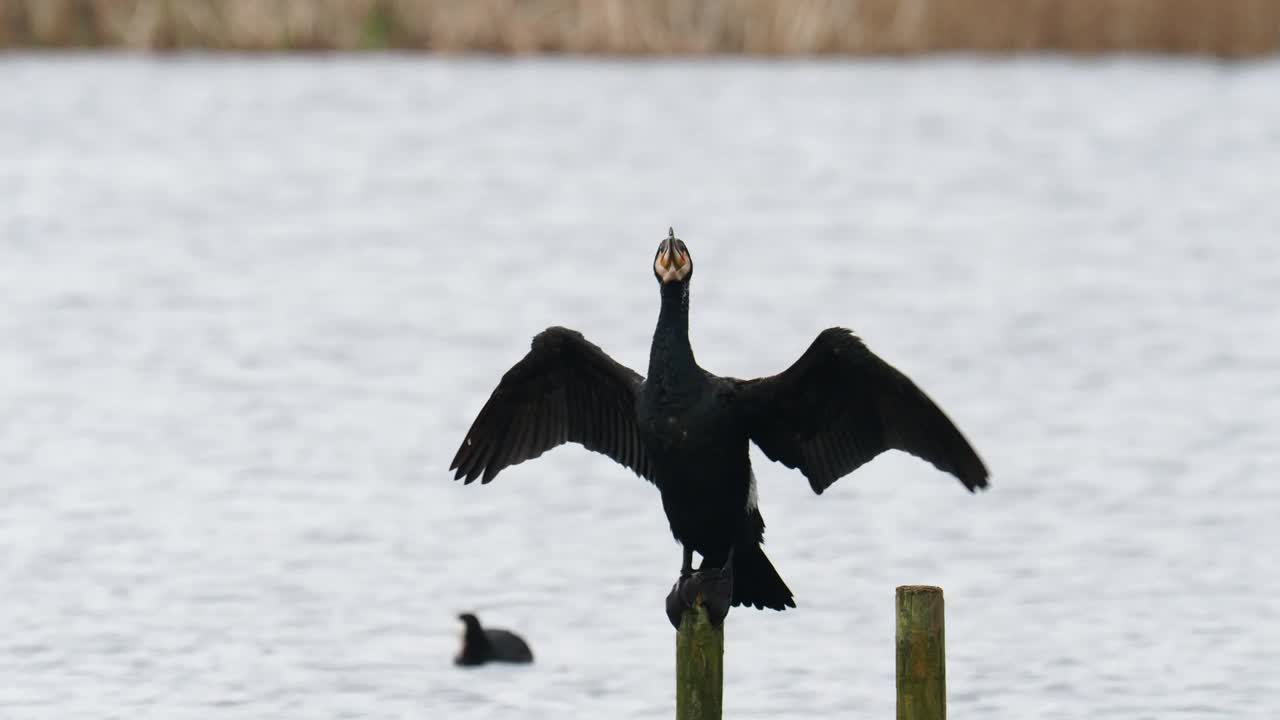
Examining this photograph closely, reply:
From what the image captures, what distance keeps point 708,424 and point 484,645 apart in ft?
11.0

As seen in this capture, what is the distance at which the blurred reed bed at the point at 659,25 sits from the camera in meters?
31.8

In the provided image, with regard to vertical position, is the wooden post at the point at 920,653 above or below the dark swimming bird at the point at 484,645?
below

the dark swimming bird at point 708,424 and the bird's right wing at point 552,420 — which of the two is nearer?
the dark swimming bird at point 708,424

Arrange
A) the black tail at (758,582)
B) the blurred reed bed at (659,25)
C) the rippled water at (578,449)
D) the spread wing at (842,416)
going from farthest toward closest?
1. the blurred reed bed at (659,25)
2. the rippled water at (578,449)
3. the black tail at (758,582)
4. the spread wing at (842,416)

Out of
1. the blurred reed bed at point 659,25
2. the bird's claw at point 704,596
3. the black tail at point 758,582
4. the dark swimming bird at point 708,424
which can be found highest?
the blurred reed bed at point 659,25

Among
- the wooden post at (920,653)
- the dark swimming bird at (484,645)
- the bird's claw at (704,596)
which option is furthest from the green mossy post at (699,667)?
the dark swimming bird at (484,645)

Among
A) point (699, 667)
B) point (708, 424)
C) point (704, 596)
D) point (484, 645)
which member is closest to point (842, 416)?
point (708, 424)

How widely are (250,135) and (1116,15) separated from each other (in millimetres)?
12471

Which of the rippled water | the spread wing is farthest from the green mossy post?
the rippled water

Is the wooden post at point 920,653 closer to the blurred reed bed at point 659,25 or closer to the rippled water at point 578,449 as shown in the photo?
→ the rippled water at point 578,449

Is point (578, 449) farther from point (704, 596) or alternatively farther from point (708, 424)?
point (704, 596)

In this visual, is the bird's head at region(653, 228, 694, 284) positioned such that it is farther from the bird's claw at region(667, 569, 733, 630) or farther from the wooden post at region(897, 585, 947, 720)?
the wooden post at region(897, 585, 947, 720)

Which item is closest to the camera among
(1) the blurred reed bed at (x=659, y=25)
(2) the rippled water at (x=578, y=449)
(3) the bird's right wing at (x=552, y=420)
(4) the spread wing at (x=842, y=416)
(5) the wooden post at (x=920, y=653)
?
(5) the wooden post at (x=920, y=653)

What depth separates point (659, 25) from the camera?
32969 mm
